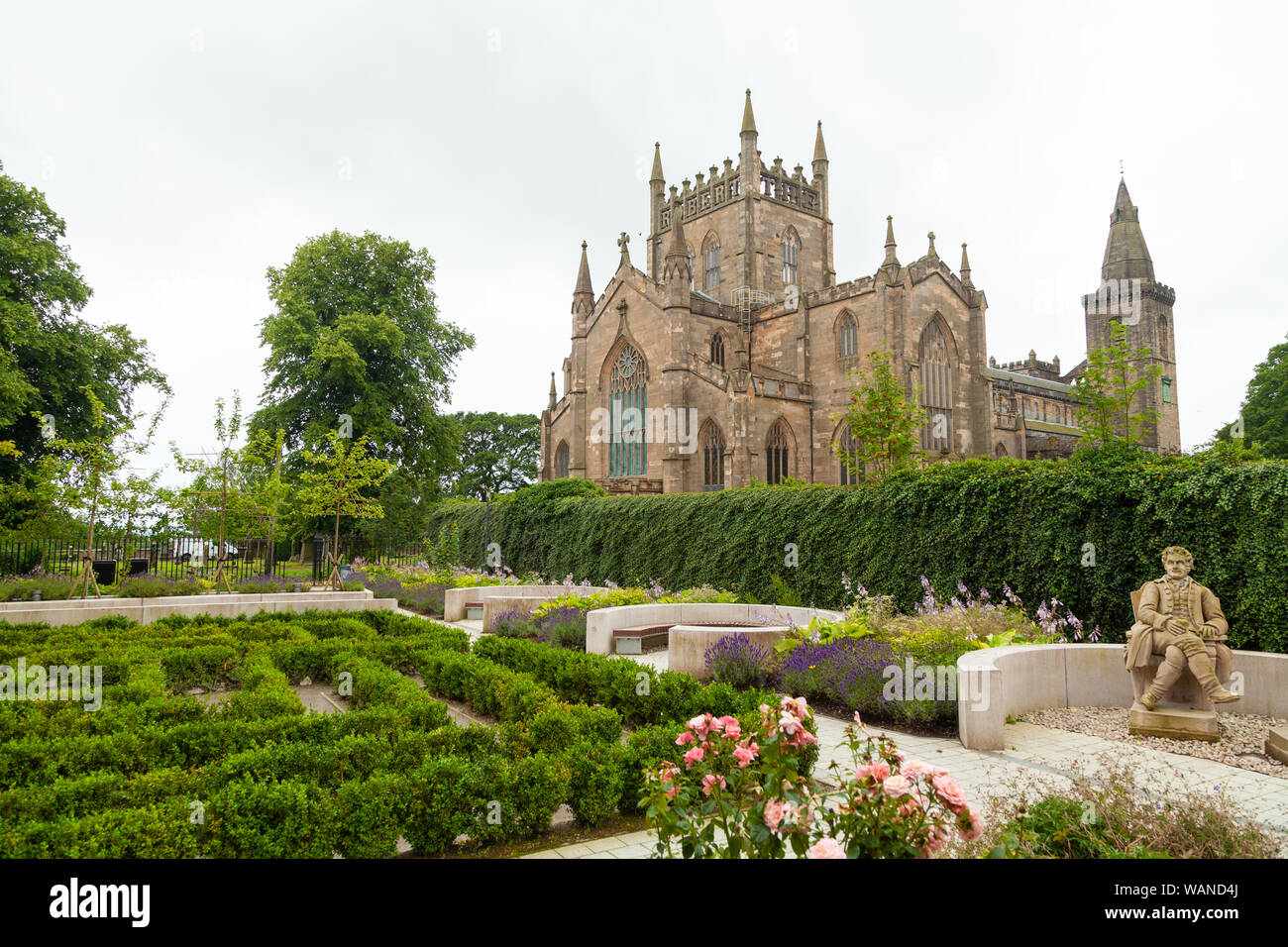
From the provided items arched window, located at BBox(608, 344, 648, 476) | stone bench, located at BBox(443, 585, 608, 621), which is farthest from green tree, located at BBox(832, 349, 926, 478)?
arched window, located at BBox(608, 344, 648, 476)

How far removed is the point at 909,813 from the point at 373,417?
96.7 feet

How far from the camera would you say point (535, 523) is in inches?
988

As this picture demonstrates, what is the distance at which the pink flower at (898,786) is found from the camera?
2850 mm

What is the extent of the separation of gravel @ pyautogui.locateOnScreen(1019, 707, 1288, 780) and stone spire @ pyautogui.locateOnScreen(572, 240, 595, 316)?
121ft

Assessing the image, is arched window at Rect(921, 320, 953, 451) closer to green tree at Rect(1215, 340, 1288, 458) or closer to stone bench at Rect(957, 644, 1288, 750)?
green tree at Rect(1215, 340, 1288, 458)

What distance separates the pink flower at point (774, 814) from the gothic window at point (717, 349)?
123 ft

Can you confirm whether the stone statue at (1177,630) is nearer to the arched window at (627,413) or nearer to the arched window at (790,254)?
the arched window at (627,413)

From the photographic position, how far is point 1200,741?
6.77 metres

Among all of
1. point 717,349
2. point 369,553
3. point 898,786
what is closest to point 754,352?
point 717,349

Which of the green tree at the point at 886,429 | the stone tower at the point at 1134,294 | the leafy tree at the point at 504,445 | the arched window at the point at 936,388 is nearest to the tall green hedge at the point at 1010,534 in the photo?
the green tree at the point at 886,429

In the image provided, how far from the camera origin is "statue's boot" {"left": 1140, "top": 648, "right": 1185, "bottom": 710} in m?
6.82

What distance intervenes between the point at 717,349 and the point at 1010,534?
29.6 metres

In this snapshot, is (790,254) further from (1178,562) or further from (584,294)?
(1178,562)
